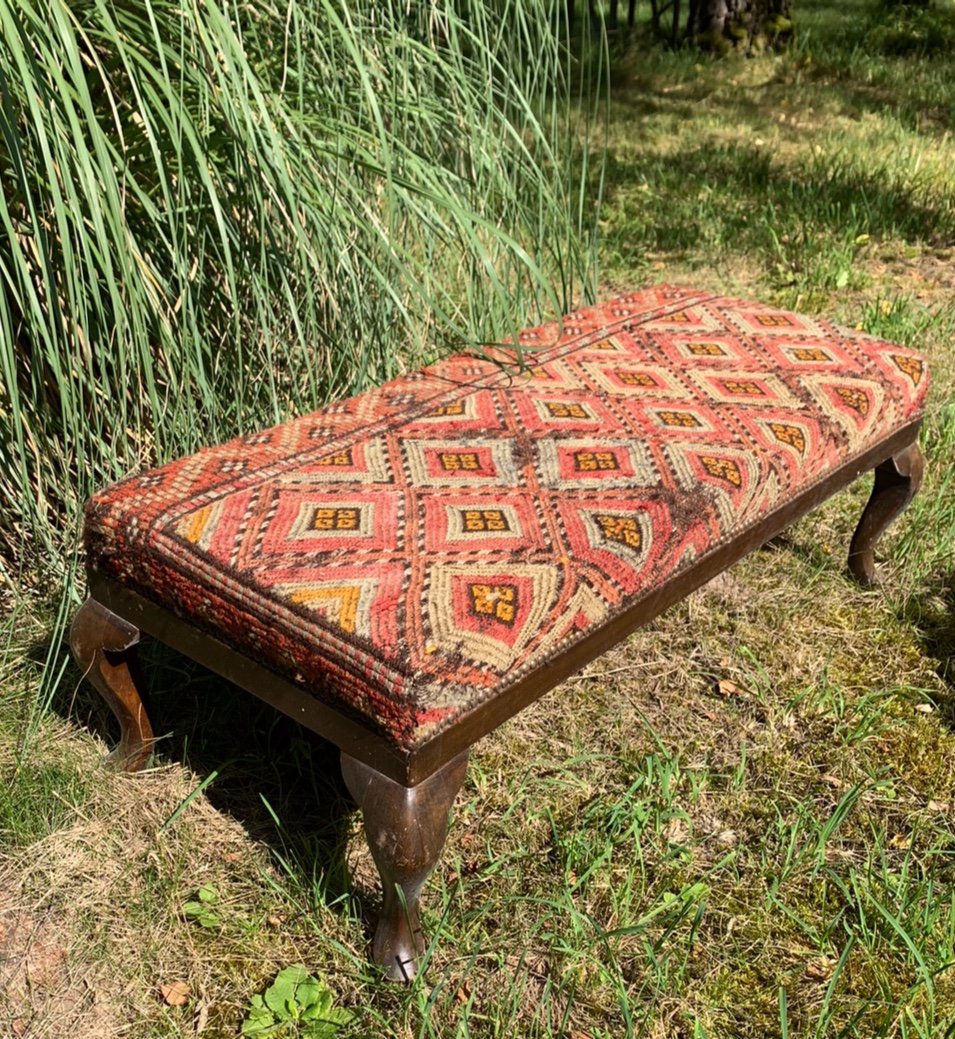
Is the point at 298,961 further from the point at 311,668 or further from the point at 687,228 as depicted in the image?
the point at 687,228

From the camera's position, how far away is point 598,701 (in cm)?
242

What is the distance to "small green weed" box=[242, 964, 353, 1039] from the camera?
1702mm

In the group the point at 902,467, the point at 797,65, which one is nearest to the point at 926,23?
the point at 797,65

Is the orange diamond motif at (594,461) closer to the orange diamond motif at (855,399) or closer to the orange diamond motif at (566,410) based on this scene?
the orange diamond motif at (566,410)

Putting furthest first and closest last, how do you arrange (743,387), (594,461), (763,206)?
1. (763,206)
2. (743,387)
3. (594,461)

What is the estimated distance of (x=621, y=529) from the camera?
5.92ft

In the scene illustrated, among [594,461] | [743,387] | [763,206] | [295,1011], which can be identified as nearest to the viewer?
[295,1011]

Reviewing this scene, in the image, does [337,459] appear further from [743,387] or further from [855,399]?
[855,399]

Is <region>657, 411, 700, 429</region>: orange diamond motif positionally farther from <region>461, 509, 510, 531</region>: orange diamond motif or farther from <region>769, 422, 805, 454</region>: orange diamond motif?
<region>461, 509, 510, 531</region>: orange diamond motif

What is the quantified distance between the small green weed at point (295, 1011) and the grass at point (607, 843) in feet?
0.09

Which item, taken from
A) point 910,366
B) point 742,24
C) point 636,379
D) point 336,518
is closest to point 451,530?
point 336,518

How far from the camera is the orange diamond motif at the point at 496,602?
1.60 meters

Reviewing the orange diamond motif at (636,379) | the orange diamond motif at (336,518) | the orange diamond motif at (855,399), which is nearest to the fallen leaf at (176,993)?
the orange diamond motif at (336,518)

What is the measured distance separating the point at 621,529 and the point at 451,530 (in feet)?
0.82
